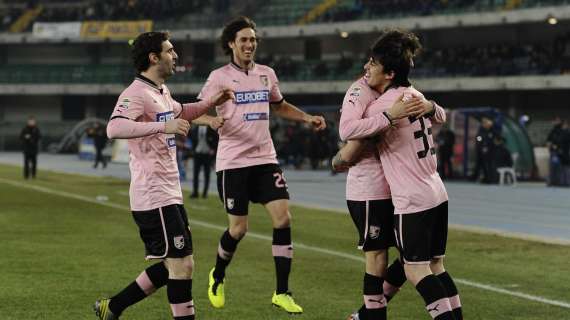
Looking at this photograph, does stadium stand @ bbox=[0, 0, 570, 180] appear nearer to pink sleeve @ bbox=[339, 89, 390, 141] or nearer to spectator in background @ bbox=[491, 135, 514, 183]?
spectator in background @ bbox=[491, 135, 514, 183]

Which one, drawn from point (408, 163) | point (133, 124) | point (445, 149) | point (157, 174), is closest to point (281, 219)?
point (157, 174)

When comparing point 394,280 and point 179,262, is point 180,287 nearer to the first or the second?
point 179,262

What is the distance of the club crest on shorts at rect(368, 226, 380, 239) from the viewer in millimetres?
7160

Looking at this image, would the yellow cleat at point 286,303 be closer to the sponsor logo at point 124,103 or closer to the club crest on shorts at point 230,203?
the club crest on shorts at point 230,203

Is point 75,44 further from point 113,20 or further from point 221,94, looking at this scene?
point 221,94

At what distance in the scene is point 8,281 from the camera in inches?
429

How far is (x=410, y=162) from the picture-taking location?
21.8 feet

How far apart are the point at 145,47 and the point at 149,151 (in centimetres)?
71

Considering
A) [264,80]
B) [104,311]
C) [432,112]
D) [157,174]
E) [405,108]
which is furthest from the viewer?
[264,80]

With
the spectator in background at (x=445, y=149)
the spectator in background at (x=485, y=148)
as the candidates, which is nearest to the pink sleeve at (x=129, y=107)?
the spectator in background at (x=485, y=148)

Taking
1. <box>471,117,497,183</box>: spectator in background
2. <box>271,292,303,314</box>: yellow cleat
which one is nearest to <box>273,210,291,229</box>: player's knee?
<box>271,292,303,314</box>: yellow cleat

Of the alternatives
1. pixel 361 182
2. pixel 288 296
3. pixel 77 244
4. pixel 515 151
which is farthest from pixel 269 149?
pixel 515 151

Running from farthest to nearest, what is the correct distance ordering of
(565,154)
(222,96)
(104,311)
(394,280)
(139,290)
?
(565,154), (222,96), (104,311), (139,290), (394,280)

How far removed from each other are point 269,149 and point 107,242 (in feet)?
19.5
